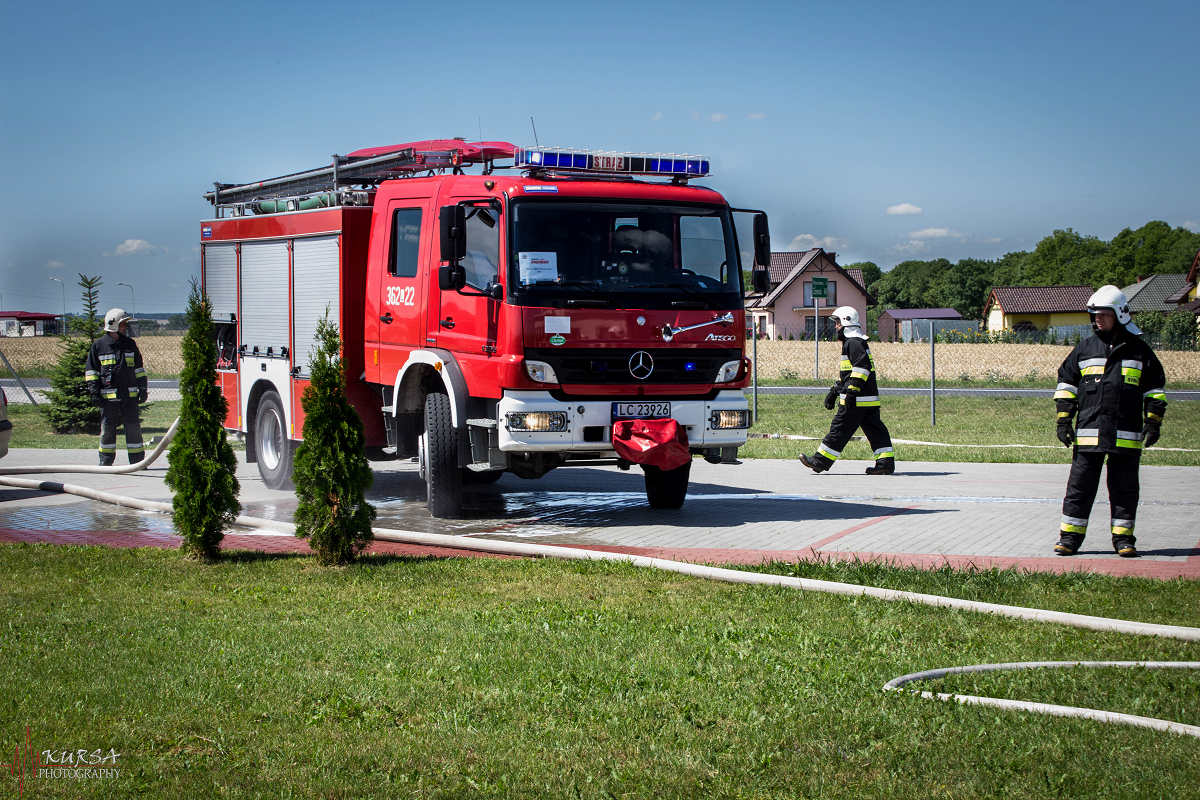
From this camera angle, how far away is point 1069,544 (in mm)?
Result: 7883

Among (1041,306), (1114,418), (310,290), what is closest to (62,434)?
(310,290)

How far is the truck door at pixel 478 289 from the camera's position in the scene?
888cm

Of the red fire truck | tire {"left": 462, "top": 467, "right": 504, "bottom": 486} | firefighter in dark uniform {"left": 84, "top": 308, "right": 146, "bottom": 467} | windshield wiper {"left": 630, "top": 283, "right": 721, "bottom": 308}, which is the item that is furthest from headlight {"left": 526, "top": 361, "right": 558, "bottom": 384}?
firefighter in dark uniform {"left": 84, "top": 308, "right": 146, "bottom": 467}

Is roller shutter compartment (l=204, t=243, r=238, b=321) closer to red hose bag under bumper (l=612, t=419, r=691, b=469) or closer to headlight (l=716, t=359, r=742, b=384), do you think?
red hose bag under bumper (l=612, t=419, r=691, b=469)

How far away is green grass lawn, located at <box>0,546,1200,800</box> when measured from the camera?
3682 mm

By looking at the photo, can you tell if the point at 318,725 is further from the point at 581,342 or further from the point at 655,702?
the point at 581,342

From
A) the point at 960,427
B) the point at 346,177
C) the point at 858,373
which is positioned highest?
the point at 346,177

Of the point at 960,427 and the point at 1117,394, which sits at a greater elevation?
the point at 1117,394

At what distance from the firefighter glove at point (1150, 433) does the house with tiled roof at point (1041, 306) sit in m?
93.4

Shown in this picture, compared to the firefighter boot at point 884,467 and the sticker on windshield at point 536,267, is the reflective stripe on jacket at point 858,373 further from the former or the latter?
the sticker on windshield at point 536,267

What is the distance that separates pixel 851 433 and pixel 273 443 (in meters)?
6.90

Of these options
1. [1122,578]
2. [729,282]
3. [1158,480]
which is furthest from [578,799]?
[1158,480]

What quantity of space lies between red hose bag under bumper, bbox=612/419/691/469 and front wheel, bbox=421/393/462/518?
4.96 feet

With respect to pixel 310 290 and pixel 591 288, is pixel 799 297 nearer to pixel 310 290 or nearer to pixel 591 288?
pixel 310 290
